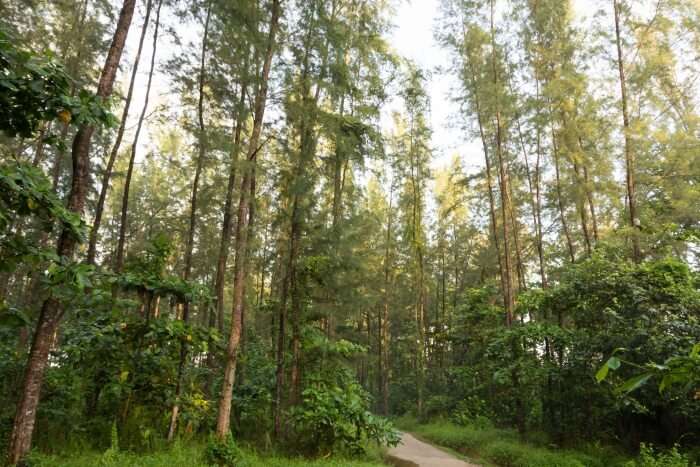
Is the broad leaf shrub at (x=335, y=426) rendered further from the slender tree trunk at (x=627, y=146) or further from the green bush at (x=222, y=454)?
the slender tree trunk at (x=627, y=146)

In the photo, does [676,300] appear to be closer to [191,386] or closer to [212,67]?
[191,386]

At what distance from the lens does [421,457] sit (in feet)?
34.2

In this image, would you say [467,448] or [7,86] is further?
[467,448]

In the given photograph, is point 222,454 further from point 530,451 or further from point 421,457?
point 530,451

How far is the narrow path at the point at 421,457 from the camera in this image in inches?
374

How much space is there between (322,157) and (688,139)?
10.5 metres

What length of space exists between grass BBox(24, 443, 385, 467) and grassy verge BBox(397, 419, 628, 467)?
168 inches

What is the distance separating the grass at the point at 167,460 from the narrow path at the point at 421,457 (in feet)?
8.18

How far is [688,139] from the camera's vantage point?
1170 cm

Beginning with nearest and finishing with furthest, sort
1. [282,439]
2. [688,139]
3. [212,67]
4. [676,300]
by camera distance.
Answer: [676,300]
[282,439]
[212,67]
[688,139]

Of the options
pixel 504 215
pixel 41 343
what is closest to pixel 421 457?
pixel 504 215

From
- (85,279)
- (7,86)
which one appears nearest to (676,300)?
(85,279)

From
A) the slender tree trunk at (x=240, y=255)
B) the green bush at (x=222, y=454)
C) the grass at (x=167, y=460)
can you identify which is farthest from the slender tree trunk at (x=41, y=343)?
the slender tree trunk at (x=240, y=255)

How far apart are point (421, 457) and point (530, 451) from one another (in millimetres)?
2622
